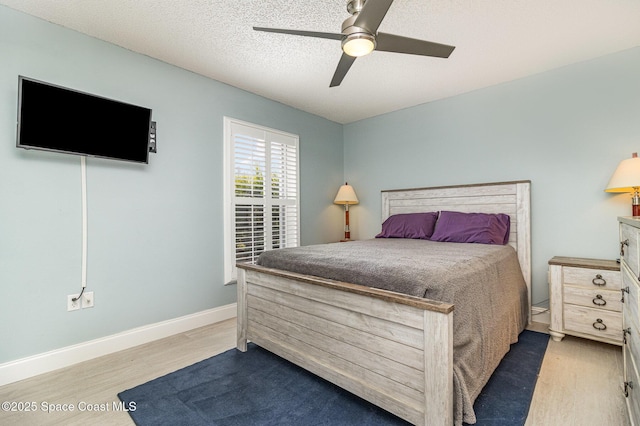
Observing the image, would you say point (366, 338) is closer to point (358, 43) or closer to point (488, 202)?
point (358, 43)

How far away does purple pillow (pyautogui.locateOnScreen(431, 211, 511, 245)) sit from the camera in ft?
9.58

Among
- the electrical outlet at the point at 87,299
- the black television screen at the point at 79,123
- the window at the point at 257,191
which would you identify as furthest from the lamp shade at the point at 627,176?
the electrical outlet at the point at 87,299

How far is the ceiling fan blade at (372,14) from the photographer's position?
1.40 metres

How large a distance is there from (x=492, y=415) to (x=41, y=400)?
2.57 m

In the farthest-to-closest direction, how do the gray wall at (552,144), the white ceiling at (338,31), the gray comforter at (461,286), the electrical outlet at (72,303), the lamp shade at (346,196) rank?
the lamp shade at (346,196), the gray wall at (552,144), the electrical outlet at (72,303), the white ceiling at (338,31), the gray comforter at (461,286)

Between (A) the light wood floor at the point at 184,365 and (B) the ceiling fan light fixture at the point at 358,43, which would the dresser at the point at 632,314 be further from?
(B) the ceiling fan light fixture at the point at 358,43

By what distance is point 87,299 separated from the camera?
90.4 inches

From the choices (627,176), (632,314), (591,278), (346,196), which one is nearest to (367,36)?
(632,314)

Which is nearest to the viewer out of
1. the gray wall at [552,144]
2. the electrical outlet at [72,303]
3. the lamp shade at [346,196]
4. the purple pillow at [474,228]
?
the electrical outlet at [72,303]

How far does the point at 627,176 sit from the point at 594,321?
116 centimetres

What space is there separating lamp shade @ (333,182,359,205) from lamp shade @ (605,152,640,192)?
8.82 feet

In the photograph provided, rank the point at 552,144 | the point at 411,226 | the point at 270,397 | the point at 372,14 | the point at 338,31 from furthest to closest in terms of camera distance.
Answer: the point at 411,226 → the point at 552,144 → the point at 338,31 → the point at 270,397 → the point at 372,14

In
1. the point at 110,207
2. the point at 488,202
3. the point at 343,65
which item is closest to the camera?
the point at 343,65

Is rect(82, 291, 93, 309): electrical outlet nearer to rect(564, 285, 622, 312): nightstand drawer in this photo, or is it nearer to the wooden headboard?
the wooden headboard
